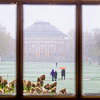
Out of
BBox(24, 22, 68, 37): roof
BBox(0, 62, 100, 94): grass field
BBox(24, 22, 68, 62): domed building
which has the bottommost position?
BBox(0, 62, 100, 94): grass field

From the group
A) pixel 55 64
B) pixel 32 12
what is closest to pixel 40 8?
pixel 32 12

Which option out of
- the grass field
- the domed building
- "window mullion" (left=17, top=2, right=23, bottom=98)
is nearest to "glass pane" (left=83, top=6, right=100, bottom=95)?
the grass field

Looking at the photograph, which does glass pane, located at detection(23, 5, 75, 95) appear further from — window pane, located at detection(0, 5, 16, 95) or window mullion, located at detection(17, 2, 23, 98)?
window pane, located at detection(0, 5, 16, 95)

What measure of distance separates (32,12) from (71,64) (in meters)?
1.33

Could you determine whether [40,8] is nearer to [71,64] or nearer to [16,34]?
[16,34]

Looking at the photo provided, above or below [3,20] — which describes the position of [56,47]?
below

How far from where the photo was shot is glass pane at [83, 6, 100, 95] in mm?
6172

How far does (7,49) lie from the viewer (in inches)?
244

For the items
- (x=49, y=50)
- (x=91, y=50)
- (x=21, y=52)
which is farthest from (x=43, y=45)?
(x=91, y=50)

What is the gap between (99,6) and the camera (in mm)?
6207

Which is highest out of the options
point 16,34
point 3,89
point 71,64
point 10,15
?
point 10,15

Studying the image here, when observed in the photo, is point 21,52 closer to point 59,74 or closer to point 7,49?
point 7,49

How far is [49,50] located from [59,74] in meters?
0.53

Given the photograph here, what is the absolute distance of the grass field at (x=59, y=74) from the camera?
20.2 feet
